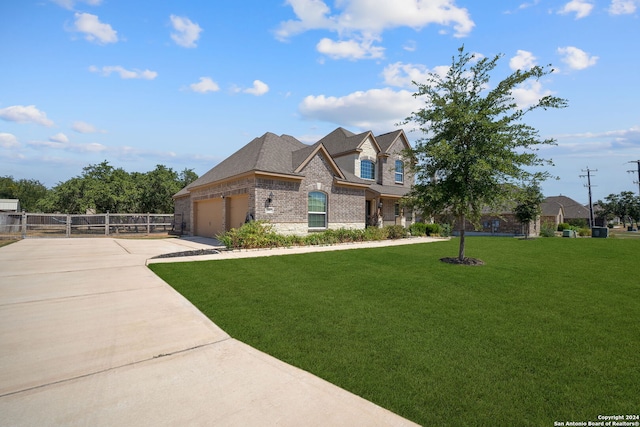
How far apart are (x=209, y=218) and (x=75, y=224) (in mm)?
11500

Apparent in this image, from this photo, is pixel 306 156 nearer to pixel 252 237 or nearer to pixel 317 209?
pixel 317 209

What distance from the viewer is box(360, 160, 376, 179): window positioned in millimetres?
25172

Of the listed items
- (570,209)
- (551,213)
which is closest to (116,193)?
(551,213)

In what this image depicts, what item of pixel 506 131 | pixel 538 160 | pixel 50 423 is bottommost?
pixel 50 423

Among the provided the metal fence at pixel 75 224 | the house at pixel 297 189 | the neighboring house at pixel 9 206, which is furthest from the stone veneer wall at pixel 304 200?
the neighboring house at pixel 9 206

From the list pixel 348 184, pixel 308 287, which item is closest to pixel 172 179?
pixel 348 184

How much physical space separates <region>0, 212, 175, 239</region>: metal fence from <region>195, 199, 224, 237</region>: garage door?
533cm

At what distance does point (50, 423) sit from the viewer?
2.73 meters

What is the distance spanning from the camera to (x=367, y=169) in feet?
84.1

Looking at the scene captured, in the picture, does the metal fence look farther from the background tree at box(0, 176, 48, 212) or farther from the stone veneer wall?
the background tree at box(0, 176, 48, 212)

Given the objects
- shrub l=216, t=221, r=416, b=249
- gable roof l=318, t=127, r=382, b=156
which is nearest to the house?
gable roof l=318, t=127, r=382, b=156

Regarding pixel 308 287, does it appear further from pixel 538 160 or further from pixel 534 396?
pixel 538 160

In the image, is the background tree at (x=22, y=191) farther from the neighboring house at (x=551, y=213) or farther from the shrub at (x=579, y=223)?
the shrub at (x=579, y=223)

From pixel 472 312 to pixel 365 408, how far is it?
12.2 feet
